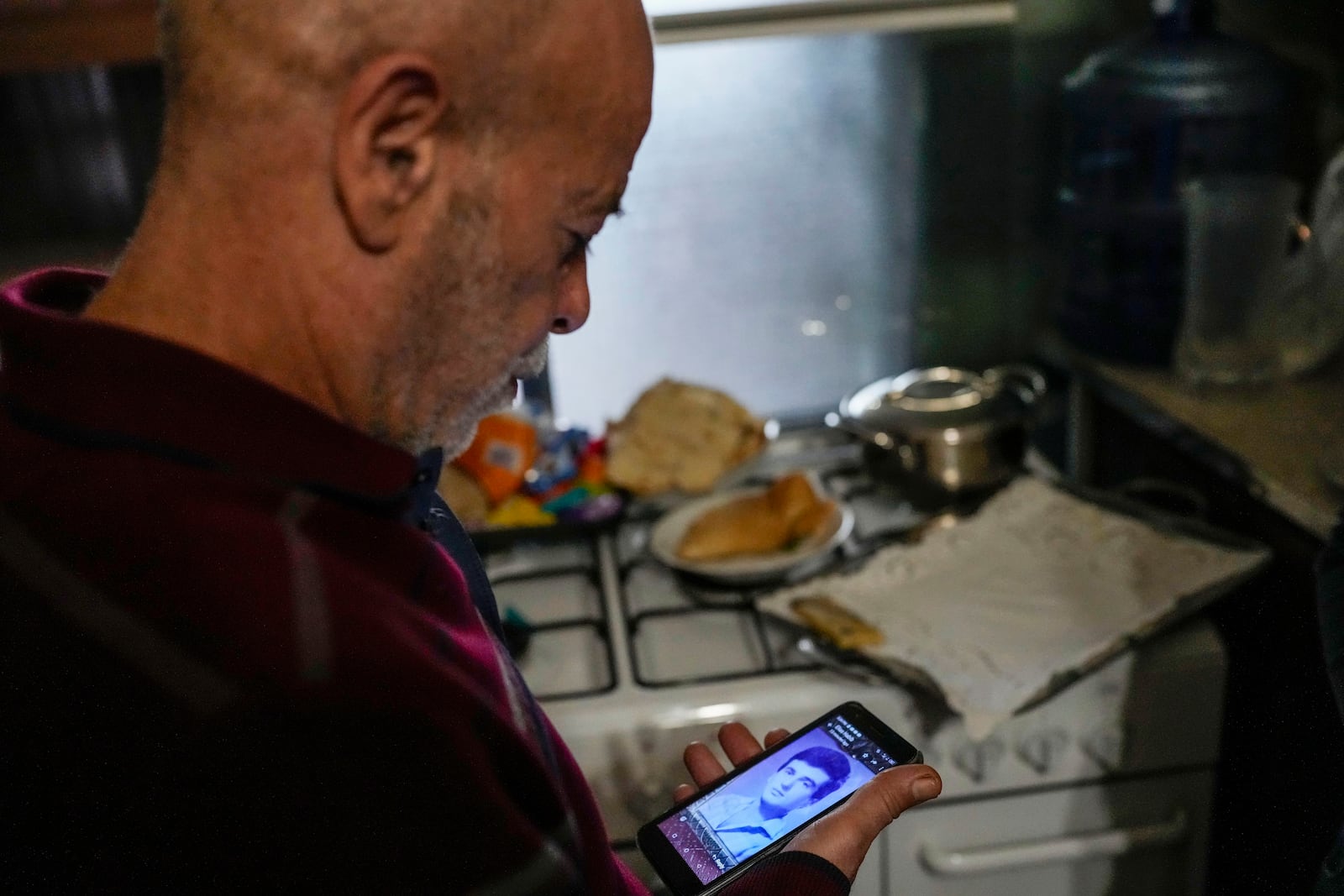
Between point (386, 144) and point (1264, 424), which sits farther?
point (1264, 424)

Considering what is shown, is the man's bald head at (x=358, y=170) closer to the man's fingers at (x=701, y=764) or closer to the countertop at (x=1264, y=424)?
the man's fingers at (x=701, y=764)

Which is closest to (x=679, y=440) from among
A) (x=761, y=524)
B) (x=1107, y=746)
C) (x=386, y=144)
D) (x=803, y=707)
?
(x=761, y=524)

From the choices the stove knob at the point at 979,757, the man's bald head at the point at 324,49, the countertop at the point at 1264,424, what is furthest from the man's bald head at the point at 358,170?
the countertop at the point at 1264,424

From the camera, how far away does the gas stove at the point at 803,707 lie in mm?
983

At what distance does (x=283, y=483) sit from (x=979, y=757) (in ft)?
2.44

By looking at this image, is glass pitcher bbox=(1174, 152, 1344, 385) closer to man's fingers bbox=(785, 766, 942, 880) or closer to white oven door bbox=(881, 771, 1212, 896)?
white oven door bbox=(881, 771, 1212, 896)

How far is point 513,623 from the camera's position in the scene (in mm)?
1078

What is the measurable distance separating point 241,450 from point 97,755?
0.11 m

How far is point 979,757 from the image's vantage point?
995 mm

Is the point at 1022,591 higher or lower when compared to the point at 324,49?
lower

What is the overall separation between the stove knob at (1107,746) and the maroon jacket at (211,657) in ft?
2.32

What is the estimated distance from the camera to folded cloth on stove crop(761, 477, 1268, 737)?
0.97 m

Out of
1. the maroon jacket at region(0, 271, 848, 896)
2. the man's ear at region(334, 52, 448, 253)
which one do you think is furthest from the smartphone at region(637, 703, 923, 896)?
the man's ear at region(334, 52, 448, 253)

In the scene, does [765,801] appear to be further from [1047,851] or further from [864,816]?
[1047,851]
